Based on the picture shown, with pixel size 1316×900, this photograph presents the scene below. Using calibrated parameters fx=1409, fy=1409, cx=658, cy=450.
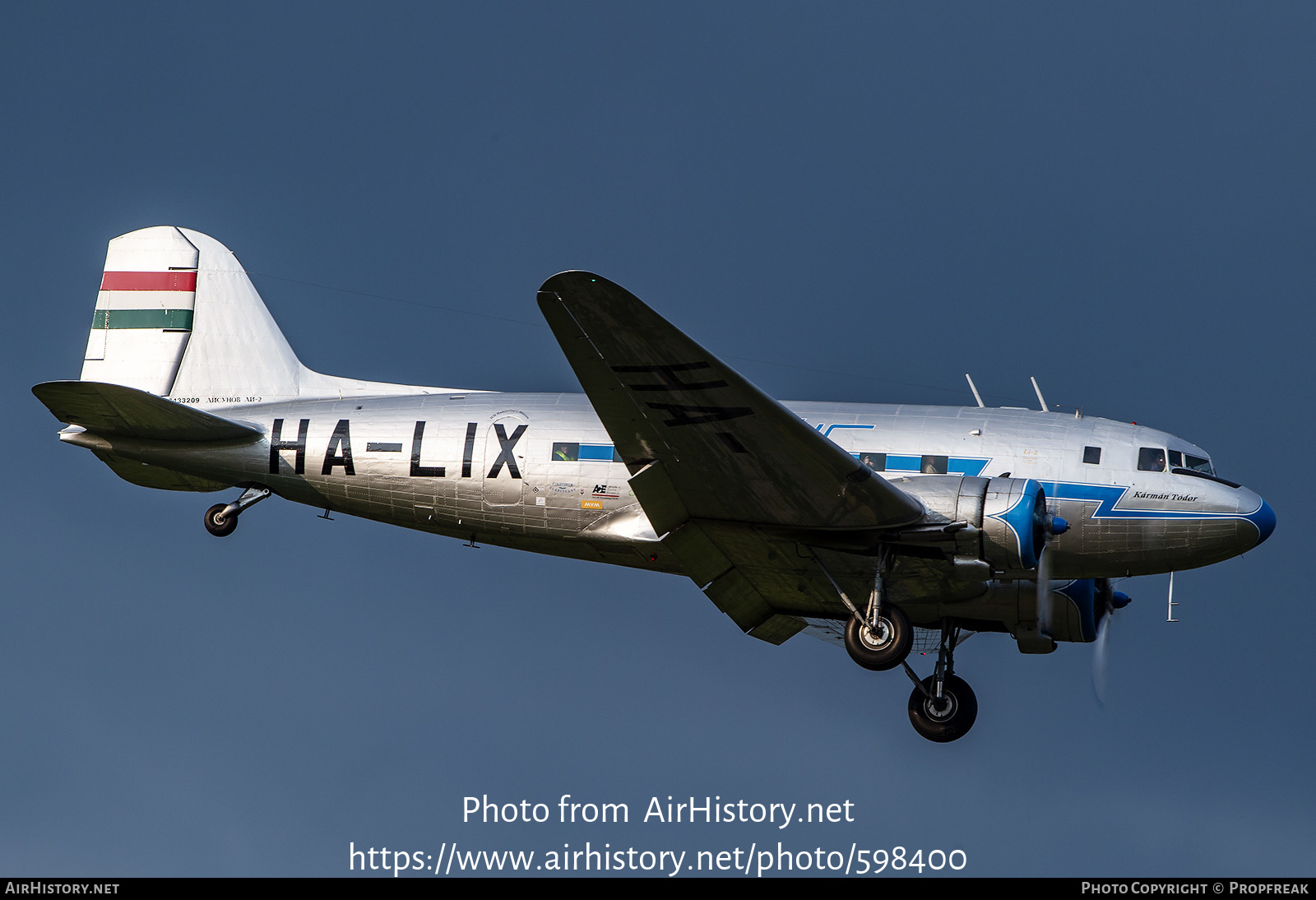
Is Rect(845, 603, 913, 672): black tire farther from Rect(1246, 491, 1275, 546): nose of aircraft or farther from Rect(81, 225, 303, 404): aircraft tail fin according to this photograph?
Rect(81, 225, 303, 404): aircraft tail fin

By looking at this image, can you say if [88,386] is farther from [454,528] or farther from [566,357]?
[566,357]

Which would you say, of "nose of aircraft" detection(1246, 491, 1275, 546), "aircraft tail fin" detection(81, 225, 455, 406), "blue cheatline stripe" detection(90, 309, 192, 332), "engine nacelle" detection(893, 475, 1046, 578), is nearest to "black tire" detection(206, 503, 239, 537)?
"aircraft tail fin" detection(81, 225, 455, 406)

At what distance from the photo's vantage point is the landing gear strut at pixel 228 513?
756 inches

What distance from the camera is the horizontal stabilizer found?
18094mm

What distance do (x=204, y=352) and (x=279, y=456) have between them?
317 centimetres

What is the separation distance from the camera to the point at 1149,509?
17.3 meters

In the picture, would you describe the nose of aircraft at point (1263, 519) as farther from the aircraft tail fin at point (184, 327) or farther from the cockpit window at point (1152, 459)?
the aircraft tail fin at point (184, 327)

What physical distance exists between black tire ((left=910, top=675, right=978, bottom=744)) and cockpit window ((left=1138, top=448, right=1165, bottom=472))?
13.2ft

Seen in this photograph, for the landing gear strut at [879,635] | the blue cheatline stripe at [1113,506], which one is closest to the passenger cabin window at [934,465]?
the blue cheatline stripe at [1113,506]

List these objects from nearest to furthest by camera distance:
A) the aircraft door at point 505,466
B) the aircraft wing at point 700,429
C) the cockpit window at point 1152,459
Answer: the aircraft wing at point 700,429, the cockpit window at point 1152,459, the aircraft door at point 505,466

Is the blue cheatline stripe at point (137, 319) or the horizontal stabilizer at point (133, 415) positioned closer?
the horizontal stabilizer at point (133, 415)

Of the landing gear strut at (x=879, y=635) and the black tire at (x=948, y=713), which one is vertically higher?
the landing gear strut at (x=879, y=635)

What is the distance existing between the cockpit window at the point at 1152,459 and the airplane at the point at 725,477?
23 mm

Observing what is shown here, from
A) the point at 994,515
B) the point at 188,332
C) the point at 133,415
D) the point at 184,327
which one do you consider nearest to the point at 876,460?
the point at 994,515
